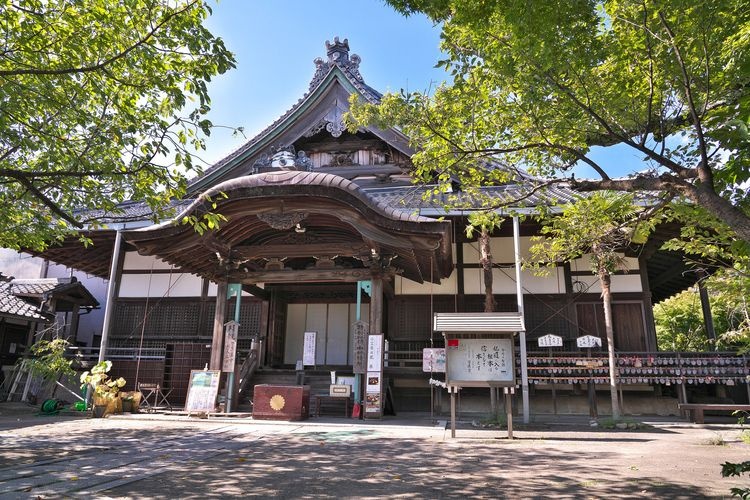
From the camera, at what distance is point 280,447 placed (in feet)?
24.2

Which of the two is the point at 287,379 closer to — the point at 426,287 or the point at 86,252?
the point at 426,287

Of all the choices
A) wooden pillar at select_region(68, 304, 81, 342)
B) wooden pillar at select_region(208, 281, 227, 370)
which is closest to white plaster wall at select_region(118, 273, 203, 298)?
wooden pillar at select_region(68, 304, 81, 342)

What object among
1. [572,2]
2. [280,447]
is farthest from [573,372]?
[572,2]

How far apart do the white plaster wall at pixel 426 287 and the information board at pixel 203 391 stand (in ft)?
19.4

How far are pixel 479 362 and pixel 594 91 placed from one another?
494cm

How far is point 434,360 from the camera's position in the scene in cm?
1133

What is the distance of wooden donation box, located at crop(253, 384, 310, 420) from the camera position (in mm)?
10633

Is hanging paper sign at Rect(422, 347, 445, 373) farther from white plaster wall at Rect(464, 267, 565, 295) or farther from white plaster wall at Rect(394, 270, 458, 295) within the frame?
white plaster wall at Rect(464, 267, 565, 295)

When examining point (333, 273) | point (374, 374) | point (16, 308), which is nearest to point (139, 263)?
point (16, 308)

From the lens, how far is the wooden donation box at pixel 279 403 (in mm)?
10633

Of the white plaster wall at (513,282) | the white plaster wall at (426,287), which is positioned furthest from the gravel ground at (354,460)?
the white plaster wall at (426,287)

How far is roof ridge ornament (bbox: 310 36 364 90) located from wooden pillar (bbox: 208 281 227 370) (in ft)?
23.5

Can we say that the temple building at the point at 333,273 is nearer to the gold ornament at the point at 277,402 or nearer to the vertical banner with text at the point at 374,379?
the vertical banner with text at the point at 374,379

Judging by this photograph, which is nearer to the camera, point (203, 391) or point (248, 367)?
point (203, 391)
